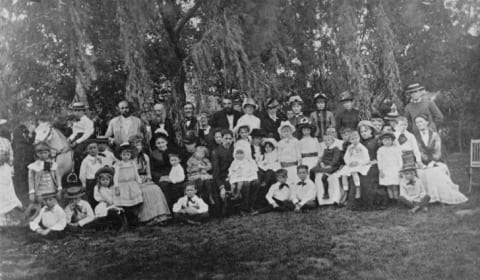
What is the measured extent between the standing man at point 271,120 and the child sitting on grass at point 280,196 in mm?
499

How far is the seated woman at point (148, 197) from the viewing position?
530 centimetres

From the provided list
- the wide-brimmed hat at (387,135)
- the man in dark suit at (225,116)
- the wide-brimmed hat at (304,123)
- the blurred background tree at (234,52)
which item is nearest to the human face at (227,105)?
the man in dark suit at (225,116)

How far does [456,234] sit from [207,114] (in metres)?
2.78

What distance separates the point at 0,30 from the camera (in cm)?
515

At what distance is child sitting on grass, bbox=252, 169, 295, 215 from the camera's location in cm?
545

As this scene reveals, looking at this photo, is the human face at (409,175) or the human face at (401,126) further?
the human face at (401,126)

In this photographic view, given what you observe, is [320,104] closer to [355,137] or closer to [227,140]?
[355,137]

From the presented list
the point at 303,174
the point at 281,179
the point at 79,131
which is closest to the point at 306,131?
the point at 303,174

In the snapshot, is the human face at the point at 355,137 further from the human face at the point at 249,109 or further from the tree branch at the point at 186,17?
the tree branch at the point at 186,17

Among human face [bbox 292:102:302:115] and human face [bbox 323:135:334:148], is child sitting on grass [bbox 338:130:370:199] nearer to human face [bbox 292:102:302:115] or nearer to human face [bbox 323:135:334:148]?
human face [bbox 323:135:334:148]

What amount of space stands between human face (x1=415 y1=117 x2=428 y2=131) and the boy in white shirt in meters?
1.22

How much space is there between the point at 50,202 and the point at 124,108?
118 centimetres

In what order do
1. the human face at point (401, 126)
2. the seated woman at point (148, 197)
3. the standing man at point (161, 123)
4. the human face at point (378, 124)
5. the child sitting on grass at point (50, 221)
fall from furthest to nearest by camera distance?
1. the standing man at point (161, 123)
2. the human face at point (378, 124)
3. the human face at point (401, 126)
4. the seated woman at point (148, 197)
5. the child sitting on grass at point (50, 221)

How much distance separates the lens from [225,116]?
585 cm
